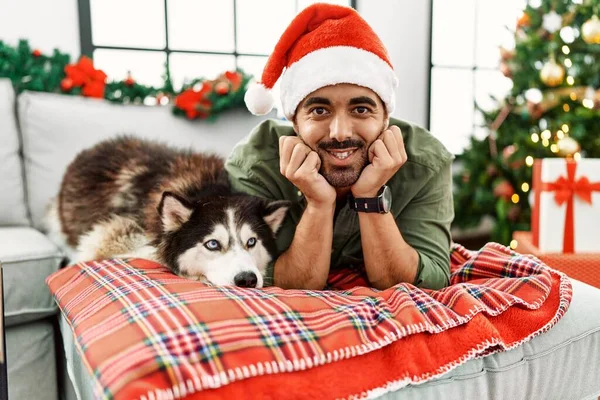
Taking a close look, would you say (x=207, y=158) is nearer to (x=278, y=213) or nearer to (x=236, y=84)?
(x=278, y=213)

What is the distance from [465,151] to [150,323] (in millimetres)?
2802

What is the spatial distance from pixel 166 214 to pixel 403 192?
2.29 ft

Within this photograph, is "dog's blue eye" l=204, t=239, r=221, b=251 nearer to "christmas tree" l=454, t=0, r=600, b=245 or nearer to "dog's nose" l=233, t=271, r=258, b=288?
"dog's nose" l=233, t=271, r=258, b=288

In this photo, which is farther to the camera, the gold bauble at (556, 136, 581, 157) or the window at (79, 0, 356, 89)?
the window at (79, 0, 356, 89)

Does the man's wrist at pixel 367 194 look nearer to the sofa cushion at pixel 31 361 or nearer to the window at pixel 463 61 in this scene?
→ the sofa cushion at pixel 31 361

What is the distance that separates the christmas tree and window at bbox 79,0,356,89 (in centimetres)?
143

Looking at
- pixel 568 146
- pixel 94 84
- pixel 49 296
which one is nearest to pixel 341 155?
pixel 49 296

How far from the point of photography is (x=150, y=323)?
81 cm

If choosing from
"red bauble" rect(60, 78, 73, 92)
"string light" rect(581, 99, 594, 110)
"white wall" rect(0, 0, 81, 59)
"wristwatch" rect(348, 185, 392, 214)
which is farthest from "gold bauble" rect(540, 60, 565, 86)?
"white wall" rect(0, 0, 81, 59)

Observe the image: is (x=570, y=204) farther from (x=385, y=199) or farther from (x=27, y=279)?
(x=27, y=279)

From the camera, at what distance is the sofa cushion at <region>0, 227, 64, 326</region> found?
1.46 meters

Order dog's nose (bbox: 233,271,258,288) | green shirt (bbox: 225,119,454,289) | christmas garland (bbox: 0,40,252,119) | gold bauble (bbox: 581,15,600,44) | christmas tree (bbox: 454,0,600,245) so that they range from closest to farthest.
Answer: dog's nose (bbox: 233,271,258,288)
green shirt (bbox: 225,119,454,289)
christmas garland (bbox: 0,40,252,119)
gold bauble (bbox: 581,15,600,44)
christmas tree (bbox: 454,0,600,245)

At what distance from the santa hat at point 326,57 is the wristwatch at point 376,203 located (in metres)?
0.27

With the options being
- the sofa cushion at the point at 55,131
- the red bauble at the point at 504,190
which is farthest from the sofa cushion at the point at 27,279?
the red bauble at the point at 504,190
